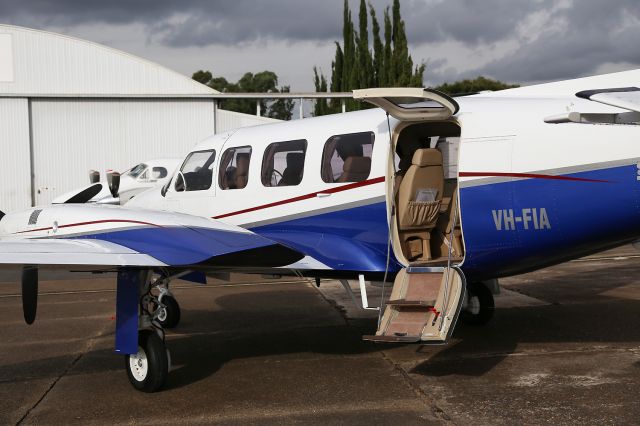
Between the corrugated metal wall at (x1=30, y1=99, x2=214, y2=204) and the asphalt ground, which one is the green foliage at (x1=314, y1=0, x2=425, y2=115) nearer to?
the corrugated metal wall at (x1=30, y1=99, x2=214, y2=204)

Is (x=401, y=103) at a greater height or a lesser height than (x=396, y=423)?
greater

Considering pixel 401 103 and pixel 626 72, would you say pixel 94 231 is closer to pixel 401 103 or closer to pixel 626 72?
pixel 401 103

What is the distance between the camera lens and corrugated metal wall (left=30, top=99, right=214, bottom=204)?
3150 cm

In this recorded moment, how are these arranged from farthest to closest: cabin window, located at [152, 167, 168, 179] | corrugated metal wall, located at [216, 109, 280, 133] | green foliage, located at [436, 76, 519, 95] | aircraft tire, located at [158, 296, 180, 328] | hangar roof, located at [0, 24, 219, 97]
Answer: green foliage, located at [436, 76, 519, 95], corrugated metal wall, located at [216, 109, 280, 133], hangar roof, located at [0, 24, 219, 97], cabin window, located at [152, 167, 168, 179], aircraft tire, located at [158, 296, 180, 328]

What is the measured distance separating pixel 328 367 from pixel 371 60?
36438mm

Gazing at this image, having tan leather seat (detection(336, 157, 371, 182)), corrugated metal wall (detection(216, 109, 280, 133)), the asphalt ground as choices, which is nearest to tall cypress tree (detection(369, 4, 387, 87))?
corrugated metal wall (detection(216, 109, 280, 133))

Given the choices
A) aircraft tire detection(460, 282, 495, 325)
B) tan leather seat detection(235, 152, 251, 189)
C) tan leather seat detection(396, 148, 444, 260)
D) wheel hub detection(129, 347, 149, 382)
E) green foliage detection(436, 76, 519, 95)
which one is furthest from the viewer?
green foliage detection(436, 76, 519, 95)

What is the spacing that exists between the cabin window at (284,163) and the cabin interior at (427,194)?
1.26 metres

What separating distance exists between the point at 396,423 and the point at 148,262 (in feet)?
9.91

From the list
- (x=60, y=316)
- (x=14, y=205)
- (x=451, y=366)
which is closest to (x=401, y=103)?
(x=451, y=366)

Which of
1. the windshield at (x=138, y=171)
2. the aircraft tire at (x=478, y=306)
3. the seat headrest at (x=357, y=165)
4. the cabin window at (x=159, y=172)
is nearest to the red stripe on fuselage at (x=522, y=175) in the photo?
the seat headrest at (x=357, y=165)

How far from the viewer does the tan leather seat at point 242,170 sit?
937 cm

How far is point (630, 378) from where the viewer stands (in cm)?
729

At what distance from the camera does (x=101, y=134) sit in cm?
3180
